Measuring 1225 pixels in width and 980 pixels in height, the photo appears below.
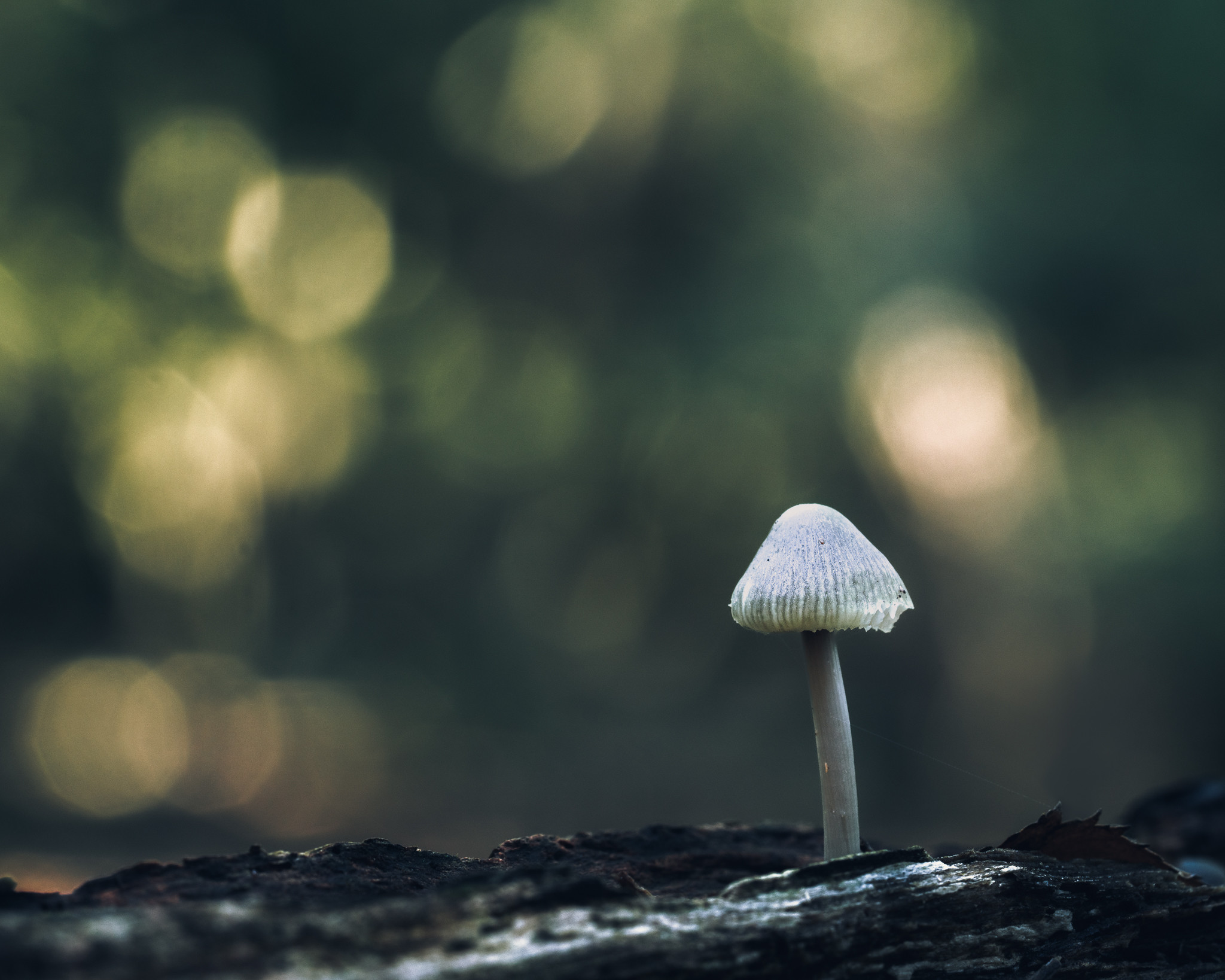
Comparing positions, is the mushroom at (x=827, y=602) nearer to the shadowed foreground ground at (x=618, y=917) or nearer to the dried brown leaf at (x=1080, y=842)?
the shadowed foreground ground at (x=618, y=917)

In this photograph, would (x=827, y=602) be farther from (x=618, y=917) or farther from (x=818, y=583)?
(x=618, y=917)

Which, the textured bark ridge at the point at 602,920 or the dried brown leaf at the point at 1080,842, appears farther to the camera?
the dried brown leaf at the point at 1080,842

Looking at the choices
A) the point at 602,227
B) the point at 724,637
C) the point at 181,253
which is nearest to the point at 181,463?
the point at 181,253

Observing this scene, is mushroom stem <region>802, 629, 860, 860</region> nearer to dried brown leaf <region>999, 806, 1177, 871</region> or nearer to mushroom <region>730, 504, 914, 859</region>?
mushroom <region>730, 504, 914, 859</region>

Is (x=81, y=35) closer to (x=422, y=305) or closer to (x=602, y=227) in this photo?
(x=422, y=305)

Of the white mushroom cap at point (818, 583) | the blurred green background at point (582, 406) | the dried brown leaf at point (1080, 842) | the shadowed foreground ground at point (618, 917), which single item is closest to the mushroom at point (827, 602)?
the white mushroom cap at point (818, 583)

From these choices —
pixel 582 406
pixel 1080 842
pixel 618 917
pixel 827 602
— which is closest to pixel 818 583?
pixel 827 602

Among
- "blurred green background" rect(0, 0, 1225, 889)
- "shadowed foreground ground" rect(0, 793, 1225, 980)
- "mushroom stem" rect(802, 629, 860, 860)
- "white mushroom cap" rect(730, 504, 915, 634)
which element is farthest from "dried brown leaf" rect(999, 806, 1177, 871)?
"blurred green background" rect(0, 0, 1225, 889)
